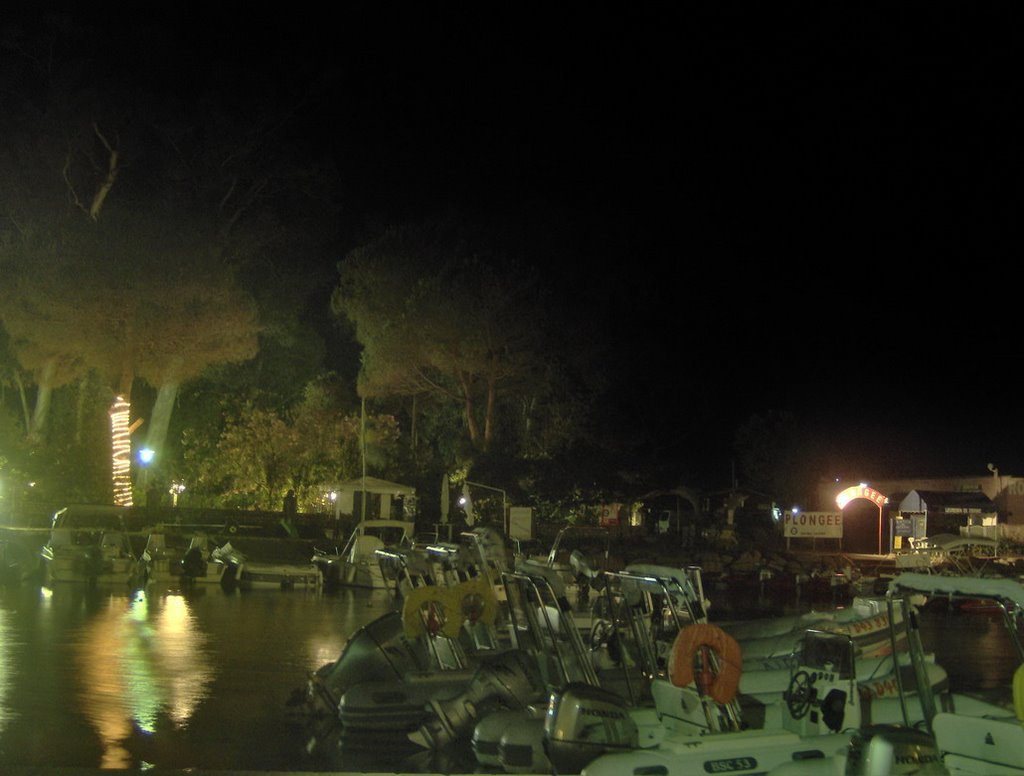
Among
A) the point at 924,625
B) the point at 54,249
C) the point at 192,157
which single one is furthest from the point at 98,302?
the point at 924,625

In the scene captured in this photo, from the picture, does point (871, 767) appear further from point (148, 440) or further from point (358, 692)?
point (148, 440)

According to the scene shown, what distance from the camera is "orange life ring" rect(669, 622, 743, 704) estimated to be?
7.83 metres

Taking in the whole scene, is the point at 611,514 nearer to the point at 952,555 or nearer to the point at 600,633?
the point at 952,555

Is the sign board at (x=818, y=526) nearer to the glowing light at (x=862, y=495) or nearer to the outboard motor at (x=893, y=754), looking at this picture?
the glowing light at (x=862, y=495)

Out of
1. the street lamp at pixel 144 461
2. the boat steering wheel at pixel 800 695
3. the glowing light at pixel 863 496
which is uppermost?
the street lamp at pixel 144 461

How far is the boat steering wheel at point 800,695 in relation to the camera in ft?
26.8

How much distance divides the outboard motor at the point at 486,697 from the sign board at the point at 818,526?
2885 cm

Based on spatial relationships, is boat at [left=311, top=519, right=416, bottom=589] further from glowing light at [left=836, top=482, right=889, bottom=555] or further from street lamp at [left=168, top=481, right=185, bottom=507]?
glowing light at [left=836, top=482, right=889, bottom=555]

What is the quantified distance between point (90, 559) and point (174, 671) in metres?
14.6

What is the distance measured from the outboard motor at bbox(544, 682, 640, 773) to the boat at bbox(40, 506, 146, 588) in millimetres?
22716

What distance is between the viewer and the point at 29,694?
509 inches

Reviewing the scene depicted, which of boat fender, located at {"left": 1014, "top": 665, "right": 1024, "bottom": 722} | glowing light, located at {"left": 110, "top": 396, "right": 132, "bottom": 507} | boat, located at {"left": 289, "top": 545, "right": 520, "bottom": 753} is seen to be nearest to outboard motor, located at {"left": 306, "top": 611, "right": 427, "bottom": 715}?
boat, located at {"left": 289, "top": 545, "right": 520, "bottom": 753}

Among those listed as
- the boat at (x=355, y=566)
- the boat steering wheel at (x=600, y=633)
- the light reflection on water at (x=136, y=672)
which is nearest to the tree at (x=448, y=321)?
the boat at (x=355, y=566)

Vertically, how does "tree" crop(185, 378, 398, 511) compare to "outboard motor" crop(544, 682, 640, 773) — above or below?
above
